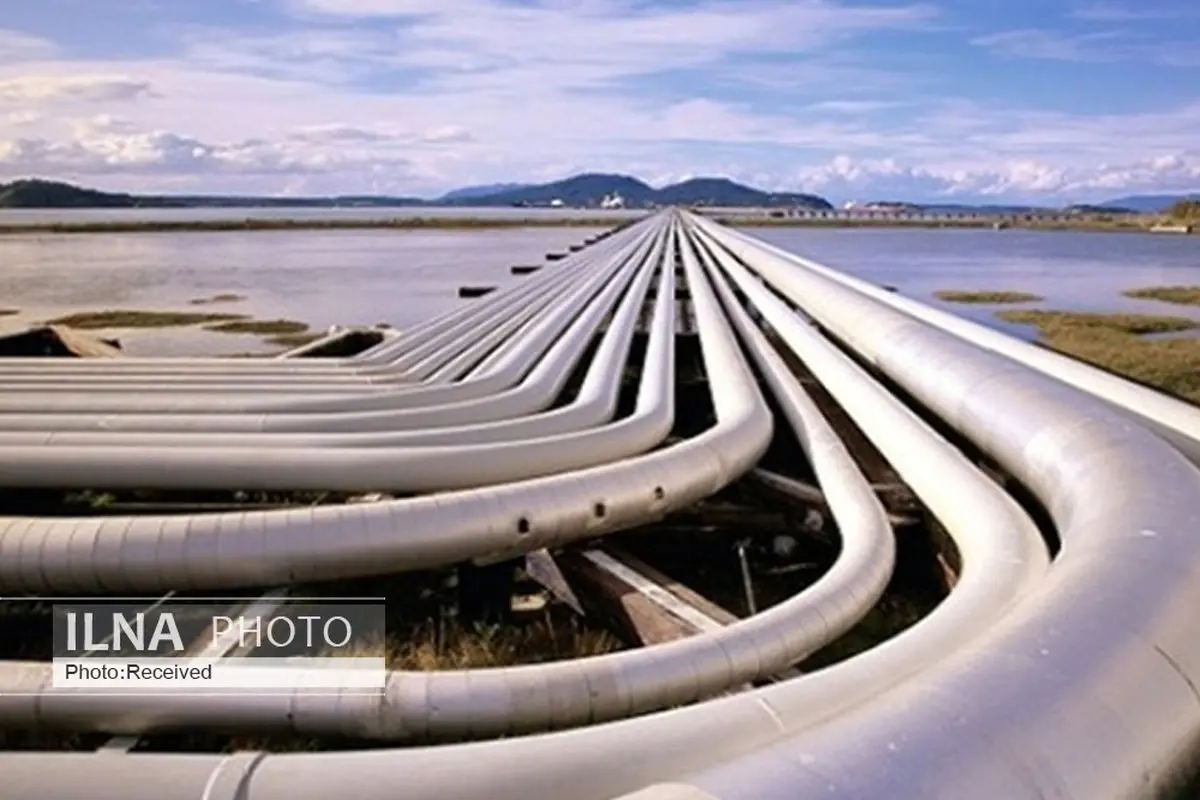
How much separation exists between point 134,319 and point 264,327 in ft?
11.7

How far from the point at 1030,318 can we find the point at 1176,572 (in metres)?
19.7

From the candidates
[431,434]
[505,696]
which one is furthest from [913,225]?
[505,696]

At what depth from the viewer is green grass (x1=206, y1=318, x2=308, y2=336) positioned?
18297 mm

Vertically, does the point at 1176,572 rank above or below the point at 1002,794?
above

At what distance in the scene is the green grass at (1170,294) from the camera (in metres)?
24.9

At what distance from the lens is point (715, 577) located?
16.4ft

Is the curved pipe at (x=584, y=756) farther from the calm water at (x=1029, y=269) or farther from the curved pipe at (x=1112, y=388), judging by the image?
the calm water at (x=1029, y=269)

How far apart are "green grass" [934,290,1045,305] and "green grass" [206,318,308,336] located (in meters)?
14.3

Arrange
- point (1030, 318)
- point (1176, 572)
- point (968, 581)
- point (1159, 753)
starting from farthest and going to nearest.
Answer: point (1030, 318)
point (968, 581)
point (1176, 572)
point (1159, 753)

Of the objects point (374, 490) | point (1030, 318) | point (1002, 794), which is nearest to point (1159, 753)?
point (1002, 794)

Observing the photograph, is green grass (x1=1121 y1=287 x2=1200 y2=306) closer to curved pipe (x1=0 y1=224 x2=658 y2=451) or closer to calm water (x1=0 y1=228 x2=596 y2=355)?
calm water (x1=0 y1=228 x2=596 y2=355)

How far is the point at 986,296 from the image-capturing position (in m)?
24.2

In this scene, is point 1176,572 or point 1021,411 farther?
point 1021,411

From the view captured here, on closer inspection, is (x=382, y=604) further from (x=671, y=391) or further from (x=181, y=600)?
(x=671, y=391)
